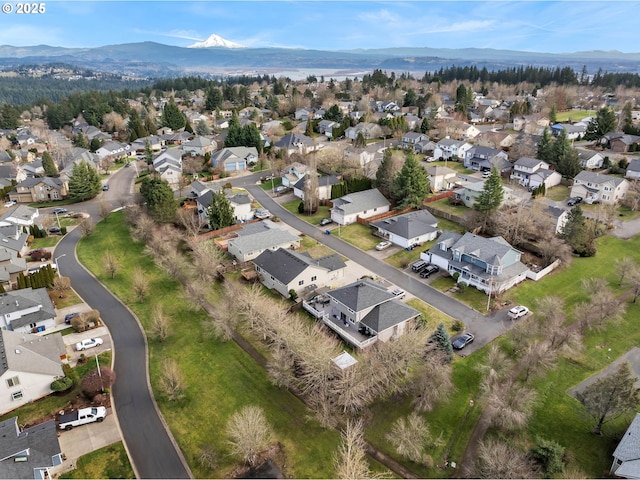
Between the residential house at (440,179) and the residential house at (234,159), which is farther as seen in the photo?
the residential house at (234,159)

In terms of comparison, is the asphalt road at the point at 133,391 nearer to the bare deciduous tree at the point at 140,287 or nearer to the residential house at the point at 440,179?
the bare deciduous tree at the point at 140,287

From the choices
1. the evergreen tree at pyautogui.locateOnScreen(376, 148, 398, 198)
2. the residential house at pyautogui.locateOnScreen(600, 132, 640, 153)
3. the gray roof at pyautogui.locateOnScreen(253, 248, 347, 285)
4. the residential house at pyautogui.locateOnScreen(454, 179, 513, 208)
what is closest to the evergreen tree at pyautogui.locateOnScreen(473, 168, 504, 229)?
the residential house at pyautogui.locateOnScreen(454, 179, 513, 208)

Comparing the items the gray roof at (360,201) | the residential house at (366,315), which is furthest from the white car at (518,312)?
the gray roof at (360,201)

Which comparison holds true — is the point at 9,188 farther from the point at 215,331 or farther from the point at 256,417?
the point at 256,417

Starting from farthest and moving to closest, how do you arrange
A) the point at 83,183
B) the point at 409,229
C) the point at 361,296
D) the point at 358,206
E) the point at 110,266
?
the point at 83,183 → the point at 358,206 → the point at 409,229 → the point at 110,266 → the point at 361,296

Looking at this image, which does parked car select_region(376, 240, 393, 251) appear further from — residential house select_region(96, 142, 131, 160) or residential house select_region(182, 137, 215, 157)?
residential house select_region(96, 142, 131, 160)

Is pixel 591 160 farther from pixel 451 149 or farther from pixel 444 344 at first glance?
pixel 444 344

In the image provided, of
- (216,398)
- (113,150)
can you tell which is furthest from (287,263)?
(113,150)

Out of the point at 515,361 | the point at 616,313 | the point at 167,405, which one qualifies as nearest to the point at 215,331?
the point at 167,405
